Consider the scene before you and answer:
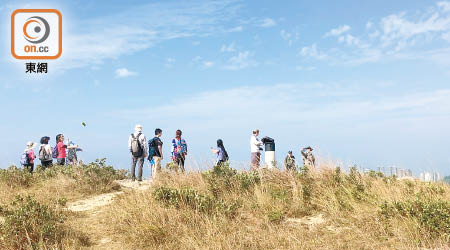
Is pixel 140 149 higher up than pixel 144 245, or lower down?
higher up

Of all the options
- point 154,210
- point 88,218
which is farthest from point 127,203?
point 154,210

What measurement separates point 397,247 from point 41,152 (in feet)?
44.6

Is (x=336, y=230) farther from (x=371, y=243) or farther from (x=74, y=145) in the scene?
(x=74, y=145)

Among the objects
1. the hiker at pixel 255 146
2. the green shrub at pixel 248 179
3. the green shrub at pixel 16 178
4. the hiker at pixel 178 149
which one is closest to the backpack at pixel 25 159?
the green shrub at pixel 16 178

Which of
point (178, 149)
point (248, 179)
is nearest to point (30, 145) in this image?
point (178, 149)

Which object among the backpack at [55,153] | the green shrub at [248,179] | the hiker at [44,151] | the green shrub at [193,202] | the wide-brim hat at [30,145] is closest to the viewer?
the green shrub at [193,202]

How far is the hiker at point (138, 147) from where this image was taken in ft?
43.7

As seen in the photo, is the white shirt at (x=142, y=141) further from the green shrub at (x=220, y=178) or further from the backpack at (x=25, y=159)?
the backpack at (x=25, y=159)

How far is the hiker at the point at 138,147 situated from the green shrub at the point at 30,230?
6082 mm

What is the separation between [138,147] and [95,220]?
526 centimetres

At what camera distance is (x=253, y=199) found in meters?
8.65

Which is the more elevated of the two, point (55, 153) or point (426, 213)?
point (55, 153)

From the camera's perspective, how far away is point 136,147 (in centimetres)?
1327

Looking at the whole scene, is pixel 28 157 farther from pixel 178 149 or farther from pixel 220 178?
pixel 220 178
